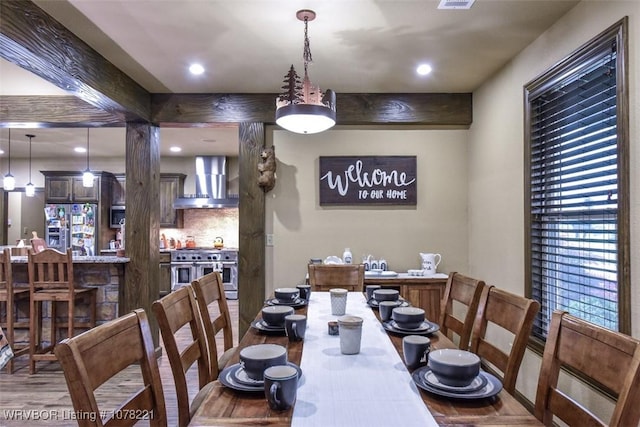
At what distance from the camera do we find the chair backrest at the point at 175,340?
5.10 feet

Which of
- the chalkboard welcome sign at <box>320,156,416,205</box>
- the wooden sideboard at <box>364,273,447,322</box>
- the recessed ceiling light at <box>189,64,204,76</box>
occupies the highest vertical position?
the recessed ceiling light at <box>189,64,204,76</box>

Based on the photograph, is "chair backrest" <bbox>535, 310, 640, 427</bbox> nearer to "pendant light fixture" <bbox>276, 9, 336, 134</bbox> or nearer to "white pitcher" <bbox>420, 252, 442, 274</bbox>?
"pendant light fixture" <bbox>276, 9, 336, 134</bbox>

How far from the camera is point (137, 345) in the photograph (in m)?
1.28

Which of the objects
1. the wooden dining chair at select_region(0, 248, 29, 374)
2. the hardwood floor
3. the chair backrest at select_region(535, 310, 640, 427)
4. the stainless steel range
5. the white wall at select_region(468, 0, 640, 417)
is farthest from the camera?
the stainless steel range

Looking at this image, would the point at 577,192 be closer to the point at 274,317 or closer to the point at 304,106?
the point at 304,106

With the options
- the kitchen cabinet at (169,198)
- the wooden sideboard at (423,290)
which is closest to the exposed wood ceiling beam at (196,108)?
the wooden sideboard at (423,290)

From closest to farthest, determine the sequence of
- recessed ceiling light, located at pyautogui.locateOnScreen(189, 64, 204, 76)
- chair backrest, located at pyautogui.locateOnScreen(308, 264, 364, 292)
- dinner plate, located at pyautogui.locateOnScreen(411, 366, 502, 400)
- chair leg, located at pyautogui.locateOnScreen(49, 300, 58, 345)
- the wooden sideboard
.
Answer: dinner plate, located at pyautogui.locateOnScreen(411, 366, 502, 400)
chair backrest, located at pyautogui.locateOnScreen(308, 264, 364, 292)
recessed ceiling light, located at pyautogui.locateOnScreen(189, 64, 204, 76)
the wooden sideboard
chair leg, located at pyautogui.locateOnScreen(49, 300, 58, 345)

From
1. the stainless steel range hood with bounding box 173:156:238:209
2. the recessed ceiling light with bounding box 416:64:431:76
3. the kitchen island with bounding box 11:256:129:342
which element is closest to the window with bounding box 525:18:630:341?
the recessed ceiling light with bounding box 416:64:431:76

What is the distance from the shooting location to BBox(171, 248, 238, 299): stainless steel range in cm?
705

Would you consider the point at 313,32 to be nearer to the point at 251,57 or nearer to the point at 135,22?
the point at 251,57

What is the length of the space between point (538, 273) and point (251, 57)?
2.55 meters

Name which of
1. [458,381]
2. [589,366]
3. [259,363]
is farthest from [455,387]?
[259,363]

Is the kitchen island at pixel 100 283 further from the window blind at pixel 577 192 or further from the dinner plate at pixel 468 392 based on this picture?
the window blind at pixel 577 192

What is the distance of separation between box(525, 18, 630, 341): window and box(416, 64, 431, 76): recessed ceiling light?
30.6 inches
